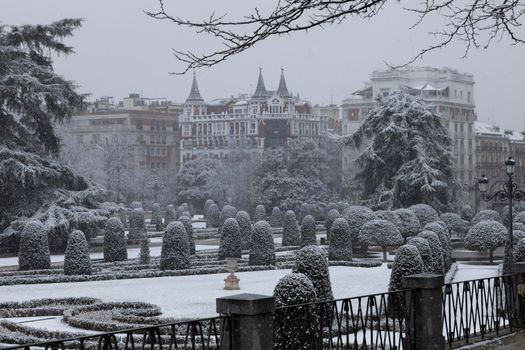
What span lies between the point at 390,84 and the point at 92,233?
186 feet

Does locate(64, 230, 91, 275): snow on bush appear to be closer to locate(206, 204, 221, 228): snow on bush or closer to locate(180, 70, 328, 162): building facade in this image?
locate(206, 204, 221, 228): snow on bush

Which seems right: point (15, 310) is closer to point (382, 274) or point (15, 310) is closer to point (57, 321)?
point (57, 321)

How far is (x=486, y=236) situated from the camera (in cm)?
2959

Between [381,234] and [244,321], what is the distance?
79.7ft

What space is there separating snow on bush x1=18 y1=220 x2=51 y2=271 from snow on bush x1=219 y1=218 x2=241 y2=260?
585 centimetres

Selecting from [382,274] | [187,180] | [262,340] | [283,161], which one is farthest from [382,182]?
[262,340]

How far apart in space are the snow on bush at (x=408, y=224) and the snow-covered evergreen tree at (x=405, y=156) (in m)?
9.45

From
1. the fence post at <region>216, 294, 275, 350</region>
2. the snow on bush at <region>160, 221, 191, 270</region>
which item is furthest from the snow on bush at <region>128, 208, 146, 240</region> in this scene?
the fence post at <region>216, 294, 275, 350</region>

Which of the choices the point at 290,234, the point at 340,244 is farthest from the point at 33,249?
the point at 290,234

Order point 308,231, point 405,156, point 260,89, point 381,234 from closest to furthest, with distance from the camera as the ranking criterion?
point 381,234 < point 308,231 < point 405,156 < point 260,89

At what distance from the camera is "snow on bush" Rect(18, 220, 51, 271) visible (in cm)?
2666

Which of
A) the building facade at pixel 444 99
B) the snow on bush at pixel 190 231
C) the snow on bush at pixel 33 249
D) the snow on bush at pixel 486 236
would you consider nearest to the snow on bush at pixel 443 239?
the snow on bush at pixel 486 236

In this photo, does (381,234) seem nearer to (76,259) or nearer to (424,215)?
(424,215)

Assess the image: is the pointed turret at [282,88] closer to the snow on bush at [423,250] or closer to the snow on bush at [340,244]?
the snow on bush at [340,244]
